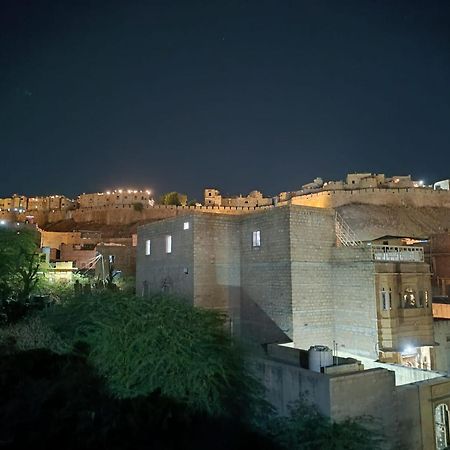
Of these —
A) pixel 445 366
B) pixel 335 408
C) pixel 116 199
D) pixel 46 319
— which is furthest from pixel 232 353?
pixel 116 199

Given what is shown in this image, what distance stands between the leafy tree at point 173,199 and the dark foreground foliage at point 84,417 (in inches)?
2294

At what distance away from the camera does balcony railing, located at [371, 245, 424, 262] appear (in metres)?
15.7

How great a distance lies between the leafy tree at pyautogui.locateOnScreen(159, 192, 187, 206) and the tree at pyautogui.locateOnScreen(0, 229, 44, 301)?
48.1 m

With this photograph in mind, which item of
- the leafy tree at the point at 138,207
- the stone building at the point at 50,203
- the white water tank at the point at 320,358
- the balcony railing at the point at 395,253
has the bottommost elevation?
the white water tank at the point at 320,358

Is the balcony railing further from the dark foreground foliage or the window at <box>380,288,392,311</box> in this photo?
the dark foreground foliage

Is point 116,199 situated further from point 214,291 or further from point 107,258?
point 214,291

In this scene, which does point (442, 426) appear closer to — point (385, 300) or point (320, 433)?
point (385, 300)

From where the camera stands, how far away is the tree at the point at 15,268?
17.6m

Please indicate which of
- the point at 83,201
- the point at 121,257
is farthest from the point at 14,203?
the point at 121,257

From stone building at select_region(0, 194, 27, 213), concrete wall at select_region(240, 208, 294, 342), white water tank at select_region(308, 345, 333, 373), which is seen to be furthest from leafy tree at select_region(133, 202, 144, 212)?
white water tank at select_region(308, 345, 333, 373)

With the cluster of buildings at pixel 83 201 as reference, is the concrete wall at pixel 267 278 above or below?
below

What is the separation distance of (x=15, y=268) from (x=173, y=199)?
2007 inches

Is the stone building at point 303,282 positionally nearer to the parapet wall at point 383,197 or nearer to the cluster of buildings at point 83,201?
the parapet wall at point 383,197

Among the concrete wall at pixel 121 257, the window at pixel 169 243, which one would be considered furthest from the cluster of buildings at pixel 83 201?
the window at pixel 169 243
